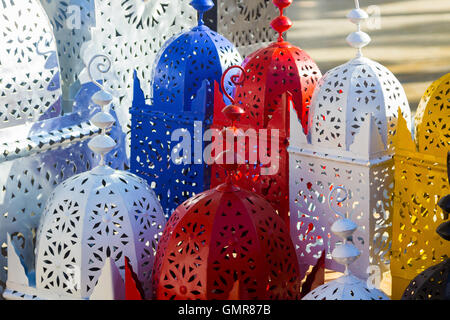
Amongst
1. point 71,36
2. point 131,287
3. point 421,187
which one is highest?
point 71,36

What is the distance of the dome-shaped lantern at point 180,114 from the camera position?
6.43ft

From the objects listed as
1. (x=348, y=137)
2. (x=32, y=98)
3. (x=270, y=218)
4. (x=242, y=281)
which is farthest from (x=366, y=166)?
(x=32, y=98)

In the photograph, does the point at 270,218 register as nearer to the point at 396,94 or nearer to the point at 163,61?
the point at 396,94

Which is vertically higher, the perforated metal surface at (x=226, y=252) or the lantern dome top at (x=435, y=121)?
the lantern dome top at (x=435, y=121)

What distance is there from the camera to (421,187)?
165 cm

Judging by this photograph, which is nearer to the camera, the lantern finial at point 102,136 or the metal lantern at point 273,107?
the lantern finial at point 102,136

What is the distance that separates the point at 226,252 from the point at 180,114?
575 mm

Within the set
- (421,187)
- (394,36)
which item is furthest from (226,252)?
(394,36)

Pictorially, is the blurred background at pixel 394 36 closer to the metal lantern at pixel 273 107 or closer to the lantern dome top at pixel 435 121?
the metal lantern at pixel 273 107

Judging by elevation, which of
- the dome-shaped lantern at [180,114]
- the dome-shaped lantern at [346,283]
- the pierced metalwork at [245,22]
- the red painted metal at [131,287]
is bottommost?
the red painted metal at [131,287]

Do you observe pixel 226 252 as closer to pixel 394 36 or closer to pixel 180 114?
pixel 180 114

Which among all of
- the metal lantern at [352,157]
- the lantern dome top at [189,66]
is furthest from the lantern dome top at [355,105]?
the lantern dome top at [189,66]

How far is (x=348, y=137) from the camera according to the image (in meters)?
1.70

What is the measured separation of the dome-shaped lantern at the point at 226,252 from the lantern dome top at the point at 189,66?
1.56 ft
